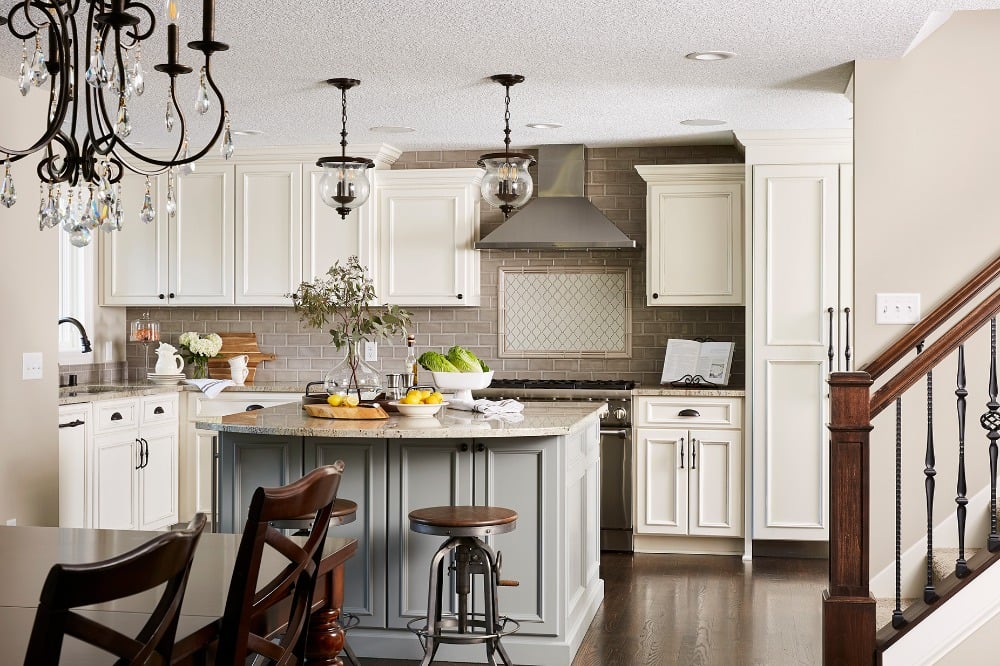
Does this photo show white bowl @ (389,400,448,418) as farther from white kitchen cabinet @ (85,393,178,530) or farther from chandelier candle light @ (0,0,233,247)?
white kitchen cabinet @ (85,393,178,530)

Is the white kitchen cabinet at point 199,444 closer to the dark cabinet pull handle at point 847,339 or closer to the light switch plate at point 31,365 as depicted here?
the light switch plate at point 31,365

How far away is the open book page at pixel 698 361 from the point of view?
6297mm

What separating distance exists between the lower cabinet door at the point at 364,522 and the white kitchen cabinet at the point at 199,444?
2.42 m

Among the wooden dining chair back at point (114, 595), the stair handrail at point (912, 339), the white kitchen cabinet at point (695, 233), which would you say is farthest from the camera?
the white kitchen cabinet at point (695, 233)

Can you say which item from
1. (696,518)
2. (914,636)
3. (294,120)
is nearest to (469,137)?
(294,120)

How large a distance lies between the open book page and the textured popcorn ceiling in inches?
49.9

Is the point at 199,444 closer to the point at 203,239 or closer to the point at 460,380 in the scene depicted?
the point at 203,239

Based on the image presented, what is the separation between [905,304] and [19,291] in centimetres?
Result: 388

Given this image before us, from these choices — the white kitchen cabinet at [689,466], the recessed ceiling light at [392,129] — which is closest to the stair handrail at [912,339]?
the white kitchen cabinet at [689,466]

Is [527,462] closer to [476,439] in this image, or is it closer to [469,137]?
[476,439]

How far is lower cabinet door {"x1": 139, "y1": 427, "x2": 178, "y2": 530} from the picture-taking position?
6035mm

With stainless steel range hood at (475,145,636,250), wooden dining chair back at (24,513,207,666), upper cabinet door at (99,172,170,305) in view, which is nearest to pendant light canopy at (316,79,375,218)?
stainless steel range hood at (475,145,636,250)

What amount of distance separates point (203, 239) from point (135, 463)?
60.6 inches

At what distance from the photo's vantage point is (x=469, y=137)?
20.5 ft
